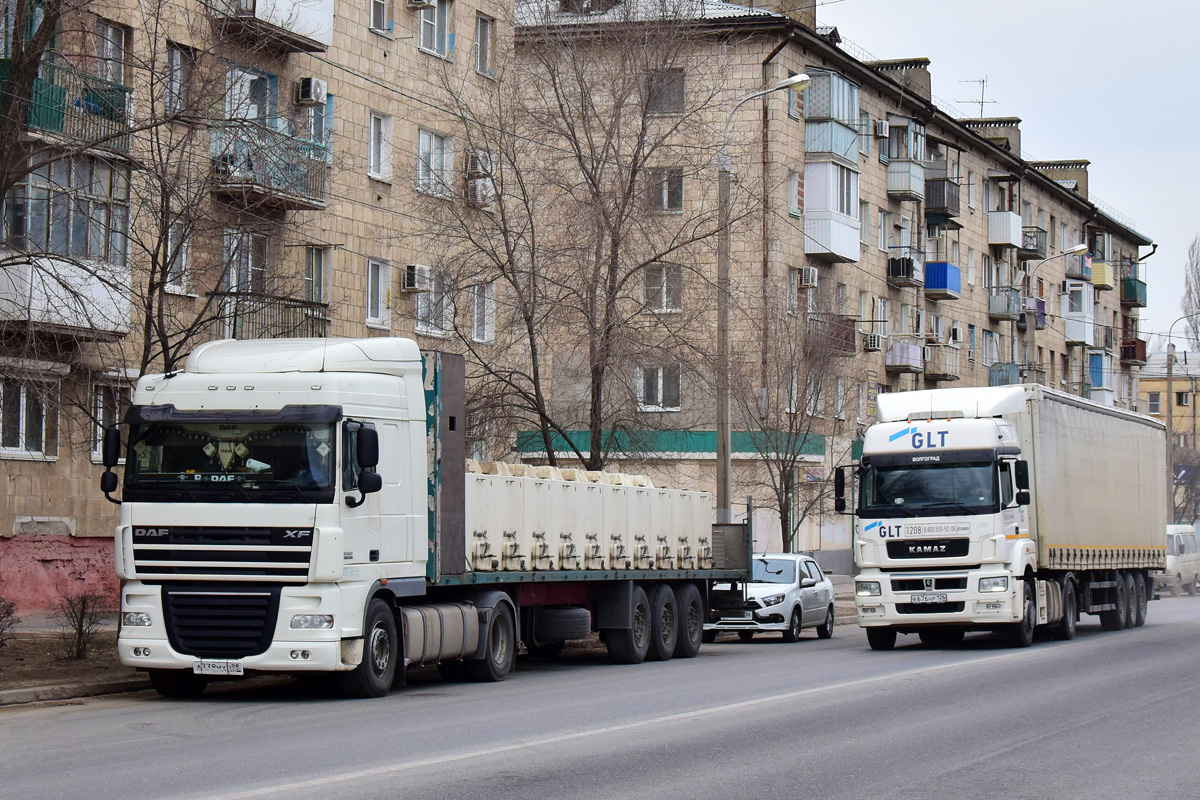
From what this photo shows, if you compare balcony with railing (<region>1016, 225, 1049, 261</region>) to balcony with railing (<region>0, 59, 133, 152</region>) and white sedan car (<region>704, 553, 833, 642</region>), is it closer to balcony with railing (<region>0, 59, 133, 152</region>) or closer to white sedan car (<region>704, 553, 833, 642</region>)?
white sedan car (<region>704, 553, 833, 642</region>)

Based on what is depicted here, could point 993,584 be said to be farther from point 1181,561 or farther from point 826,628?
point 1181,561

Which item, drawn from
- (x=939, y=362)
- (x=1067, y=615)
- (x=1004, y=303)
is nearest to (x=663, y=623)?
(x=1067, y=615)

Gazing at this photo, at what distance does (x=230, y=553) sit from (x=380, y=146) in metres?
20.1

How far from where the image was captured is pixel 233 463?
15523 millimetres

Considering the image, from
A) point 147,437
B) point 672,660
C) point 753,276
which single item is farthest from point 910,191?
point 147,437

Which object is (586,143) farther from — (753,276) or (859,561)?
(753,276)

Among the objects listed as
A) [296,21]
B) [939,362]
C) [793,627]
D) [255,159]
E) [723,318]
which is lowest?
[793,627]

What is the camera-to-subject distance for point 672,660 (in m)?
23.1

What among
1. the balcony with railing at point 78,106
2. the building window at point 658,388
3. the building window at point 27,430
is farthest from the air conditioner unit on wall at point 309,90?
the building window at point 658,388

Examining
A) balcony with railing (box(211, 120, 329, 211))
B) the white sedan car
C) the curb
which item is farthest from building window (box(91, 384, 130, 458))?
the white sedan car

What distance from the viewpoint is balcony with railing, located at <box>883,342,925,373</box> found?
55.7 metres

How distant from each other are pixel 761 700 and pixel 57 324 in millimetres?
10370

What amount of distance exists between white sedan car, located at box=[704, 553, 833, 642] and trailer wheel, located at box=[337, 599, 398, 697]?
10876mm

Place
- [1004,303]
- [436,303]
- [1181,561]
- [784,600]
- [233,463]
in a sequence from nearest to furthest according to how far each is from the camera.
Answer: [233,463] → [436,303] → [784,600] → [1181,561] → [1004,303]
